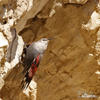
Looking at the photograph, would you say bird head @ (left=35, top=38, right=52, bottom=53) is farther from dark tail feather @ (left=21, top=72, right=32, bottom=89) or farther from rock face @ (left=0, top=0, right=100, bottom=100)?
dark tail feather @ (left=21, top=72, right=32, bottom=89)

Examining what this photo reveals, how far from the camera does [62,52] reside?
250 cm

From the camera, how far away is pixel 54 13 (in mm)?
2365

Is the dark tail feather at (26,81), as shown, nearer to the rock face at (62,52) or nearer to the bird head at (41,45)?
the rock face at (62,52)

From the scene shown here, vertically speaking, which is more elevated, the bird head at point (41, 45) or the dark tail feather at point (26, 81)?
the bird head at point (41, 45)

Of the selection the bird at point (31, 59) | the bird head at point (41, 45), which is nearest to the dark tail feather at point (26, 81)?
the bird at point (31, 59)

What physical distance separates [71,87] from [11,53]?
1.00m

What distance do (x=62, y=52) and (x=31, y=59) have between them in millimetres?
525

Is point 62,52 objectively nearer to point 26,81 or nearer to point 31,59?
point 31,59

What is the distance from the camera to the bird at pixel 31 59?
2041 millimetres

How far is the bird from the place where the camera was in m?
2.04

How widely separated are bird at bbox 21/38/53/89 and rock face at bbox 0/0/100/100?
0.33 feet

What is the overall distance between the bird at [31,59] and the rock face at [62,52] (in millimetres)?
100

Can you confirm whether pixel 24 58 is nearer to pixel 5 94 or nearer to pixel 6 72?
pixel 6 72

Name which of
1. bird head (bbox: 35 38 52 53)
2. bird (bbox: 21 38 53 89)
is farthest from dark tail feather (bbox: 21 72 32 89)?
bird head (bbox: 35 38 52 53)
